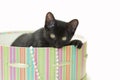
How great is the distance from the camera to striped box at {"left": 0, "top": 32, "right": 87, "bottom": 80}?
0.82 metres

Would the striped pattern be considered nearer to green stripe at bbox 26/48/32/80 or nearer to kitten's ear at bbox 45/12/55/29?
green stripe at bbox 26/48/32/80

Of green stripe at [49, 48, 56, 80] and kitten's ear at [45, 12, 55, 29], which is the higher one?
kitten's ear at [45, 12, 55, 29]

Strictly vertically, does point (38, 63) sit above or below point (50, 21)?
below

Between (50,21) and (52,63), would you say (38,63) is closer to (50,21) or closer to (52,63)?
(52,63)

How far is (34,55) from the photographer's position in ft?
2.68

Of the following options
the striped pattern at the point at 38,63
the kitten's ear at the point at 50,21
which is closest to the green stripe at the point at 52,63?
the striped pattern at the point at 38,63

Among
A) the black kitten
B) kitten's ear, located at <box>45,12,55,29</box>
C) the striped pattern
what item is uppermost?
kitten's ear, located at <box>45,12,55,29</box>

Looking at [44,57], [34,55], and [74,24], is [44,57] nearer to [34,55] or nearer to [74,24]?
[34,55]

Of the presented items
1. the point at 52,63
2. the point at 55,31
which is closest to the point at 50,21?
the point at 55,31

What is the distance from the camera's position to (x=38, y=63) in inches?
32.5

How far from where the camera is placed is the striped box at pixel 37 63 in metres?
0.82

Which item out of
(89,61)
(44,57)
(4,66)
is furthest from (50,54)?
(89,61)

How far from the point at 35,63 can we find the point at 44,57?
0.03 meters

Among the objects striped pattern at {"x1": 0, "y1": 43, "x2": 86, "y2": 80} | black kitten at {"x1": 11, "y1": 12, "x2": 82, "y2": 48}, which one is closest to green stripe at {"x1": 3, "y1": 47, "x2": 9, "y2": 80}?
striped pattern at {"x1": 0, "y1": 43, "x2": 86, "y2": 80}
